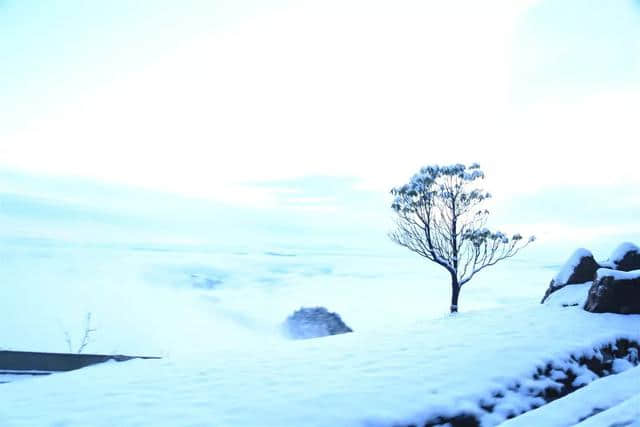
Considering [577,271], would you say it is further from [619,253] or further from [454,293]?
[454,293]

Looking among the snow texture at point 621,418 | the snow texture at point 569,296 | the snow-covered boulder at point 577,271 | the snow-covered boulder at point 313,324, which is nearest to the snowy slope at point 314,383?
the snow texture at point 621,418

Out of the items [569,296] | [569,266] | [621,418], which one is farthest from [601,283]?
[621,418]

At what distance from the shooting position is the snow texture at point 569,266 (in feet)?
38.5

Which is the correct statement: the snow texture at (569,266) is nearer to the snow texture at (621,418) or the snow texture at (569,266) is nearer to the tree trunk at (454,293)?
the tree trunk at (454,293)

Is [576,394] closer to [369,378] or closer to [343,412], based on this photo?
[369,378]

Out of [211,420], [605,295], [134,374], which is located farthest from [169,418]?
[605,295]

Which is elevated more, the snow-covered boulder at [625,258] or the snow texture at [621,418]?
the snow-covered boulder at [625,258]

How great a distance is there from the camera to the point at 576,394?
4.30 meters

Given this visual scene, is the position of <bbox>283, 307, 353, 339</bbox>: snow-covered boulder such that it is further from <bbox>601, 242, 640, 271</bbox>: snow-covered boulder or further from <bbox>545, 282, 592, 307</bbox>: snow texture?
<bbox>601, 242, 640, 271</bbox>: snow-covered boulder

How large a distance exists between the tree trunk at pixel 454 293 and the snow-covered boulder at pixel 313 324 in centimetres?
1058

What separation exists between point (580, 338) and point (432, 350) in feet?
8.84

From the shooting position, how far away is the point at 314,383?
4891 mm

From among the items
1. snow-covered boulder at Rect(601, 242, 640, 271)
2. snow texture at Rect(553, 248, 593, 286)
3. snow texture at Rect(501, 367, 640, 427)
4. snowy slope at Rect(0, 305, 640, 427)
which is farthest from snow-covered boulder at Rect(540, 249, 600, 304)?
snow texture at Rect(501, 367, 640, 427)

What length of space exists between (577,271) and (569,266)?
0.99ft
